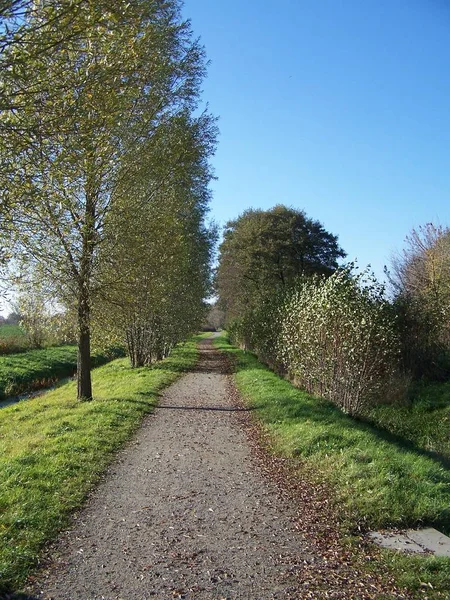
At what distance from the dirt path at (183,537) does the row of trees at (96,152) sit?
3406 mm

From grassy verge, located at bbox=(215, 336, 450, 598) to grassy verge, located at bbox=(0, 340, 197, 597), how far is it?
3140mm

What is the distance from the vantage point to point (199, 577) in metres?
4.46

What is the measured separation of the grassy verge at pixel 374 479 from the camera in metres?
4.75

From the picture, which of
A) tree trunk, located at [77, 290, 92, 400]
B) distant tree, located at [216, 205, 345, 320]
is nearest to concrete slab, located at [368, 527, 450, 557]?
tree trunk, located at [77, 290, 92, 400]

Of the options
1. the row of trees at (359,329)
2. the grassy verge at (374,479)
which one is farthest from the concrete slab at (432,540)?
the row of trees at (359,329)

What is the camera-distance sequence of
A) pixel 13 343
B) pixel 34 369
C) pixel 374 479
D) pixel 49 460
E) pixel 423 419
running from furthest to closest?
pixel 13 343 < pixel 34 369 < pixel 423 419 < pixel 49 460 < pixel 374 479

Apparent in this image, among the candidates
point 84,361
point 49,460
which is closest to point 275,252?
point 84,361

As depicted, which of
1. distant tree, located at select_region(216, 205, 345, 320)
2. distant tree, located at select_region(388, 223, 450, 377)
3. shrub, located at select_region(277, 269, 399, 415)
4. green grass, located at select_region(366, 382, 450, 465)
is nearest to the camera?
green grass, located at select_region(366, 382, 450, 465)

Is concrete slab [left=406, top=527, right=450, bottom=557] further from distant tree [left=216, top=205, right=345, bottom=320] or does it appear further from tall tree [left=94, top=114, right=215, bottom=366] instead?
distant tree [left=216, top=205, right=345, bottom=320]

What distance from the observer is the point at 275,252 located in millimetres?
36781

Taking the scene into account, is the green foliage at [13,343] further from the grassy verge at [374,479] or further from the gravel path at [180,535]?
the gravel path at [180,535]

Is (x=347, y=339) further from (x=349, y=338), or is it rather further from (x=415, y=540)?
(x=415, y=540)

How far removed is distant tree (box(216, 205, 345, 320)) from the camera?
36.7 meters

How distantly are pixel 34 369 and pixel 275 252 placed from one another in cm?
1822
